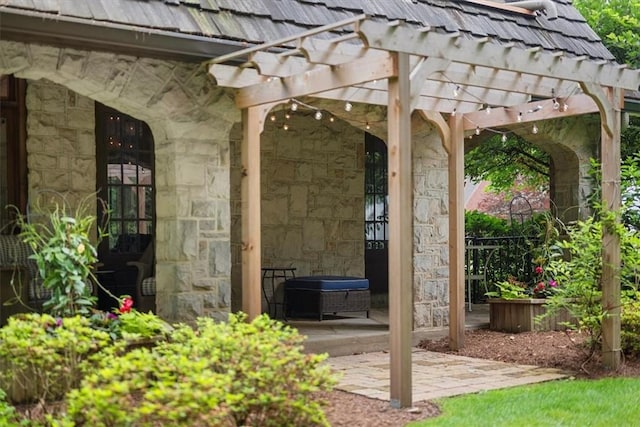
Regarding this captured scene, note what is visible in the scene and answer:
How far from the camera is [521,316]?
31.4 feet

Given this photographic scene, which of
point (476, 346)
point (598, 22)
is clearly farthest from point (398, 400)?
point (598, 22)

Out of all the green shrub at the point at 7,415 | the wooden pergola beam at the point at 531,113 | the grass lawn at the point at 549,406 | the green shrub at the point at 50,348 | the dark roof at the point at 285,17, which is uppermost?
the dark roof at the point at 285,17

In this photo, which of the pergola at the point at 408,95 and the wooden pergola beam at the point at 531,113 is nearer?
the pergola at the point at 408,95

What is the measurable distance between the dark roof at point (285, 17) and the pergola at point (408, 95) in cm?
27

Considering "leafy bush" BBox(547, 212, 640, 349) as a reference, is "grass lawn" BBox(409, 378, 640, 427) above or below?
below

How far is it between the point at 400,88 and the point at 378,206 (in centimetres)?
609

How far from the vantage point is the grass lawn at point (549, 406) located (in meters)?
5.57

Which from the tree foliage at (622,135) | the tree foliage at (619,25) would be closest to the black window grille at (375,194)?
the tree foliage at (622,135)

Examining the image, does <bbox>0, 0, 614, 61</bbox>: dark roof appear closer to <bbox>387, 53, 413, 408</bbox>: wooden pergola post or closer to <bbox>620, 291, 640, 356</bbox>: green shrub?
<bbox>387, 53, 413, 408</bbox>: wooden pergola post

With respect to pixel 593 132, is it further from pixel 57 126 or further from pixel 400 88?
pixel 57 126

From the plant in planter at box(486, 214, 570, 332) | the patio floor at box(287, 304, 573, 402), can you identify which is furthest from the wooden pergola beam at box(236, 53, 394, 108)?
the plant in planter at box(486, 214, 570, 332)

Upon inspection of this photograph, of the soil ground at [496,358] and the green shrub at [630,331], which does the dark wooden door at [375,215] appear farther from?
the green shrub at [630,331]

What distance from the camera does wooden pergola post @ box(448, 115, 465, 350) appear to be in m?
8.41

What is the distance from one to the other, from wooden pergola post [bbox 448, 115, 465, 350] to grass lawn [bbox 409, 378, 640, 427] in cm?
173
